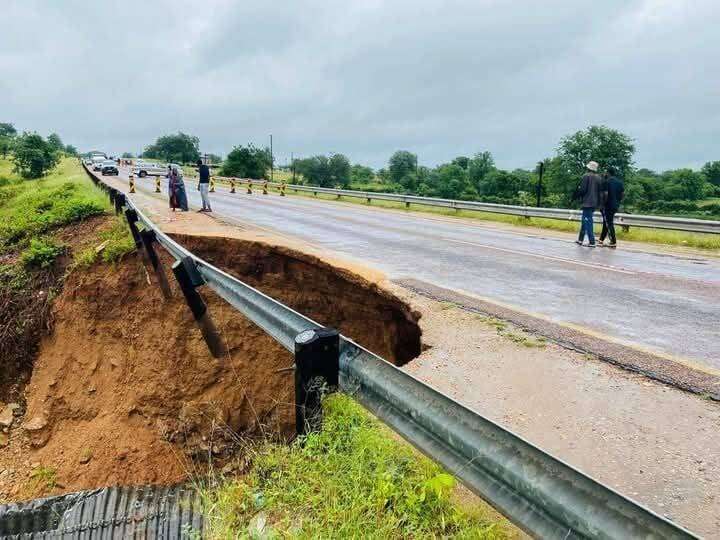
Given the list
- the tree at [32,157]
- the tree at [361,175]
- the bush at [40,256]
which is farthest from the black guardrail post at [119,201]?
the tree at [361,175]

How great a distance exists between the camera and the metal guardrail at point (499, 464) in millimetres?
1500

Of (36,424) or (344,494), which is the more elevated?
(344,494)

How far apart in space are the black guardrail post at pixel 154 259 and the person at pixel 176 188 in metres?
8.02

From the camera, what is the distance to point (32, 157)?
140 feet

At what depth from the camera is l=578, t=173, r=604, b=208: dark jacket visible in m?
11.4

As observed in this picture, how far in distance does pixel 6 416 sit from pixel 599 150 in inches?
2284

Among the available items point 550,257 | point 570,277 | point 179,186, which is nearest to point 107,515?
point 570,277

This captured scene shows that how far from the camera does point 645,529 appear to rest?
1417mm

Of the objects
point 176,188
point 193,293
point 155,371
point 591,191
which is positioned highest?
point 591,191

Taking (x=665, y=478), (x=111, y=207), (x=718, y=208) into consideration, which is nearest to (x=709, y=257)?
(x=665, y=478)

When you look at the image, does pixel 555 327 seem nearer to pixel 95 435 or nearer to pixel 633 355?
pixel 633 355

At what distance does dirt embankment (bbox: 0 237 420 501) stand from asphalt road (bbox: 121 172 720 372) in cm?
111

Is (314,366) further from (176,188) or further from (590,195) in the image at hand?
(176,188)

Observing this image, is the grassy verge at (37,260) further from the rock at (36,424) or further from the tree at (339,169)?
the tree at (339,169)
